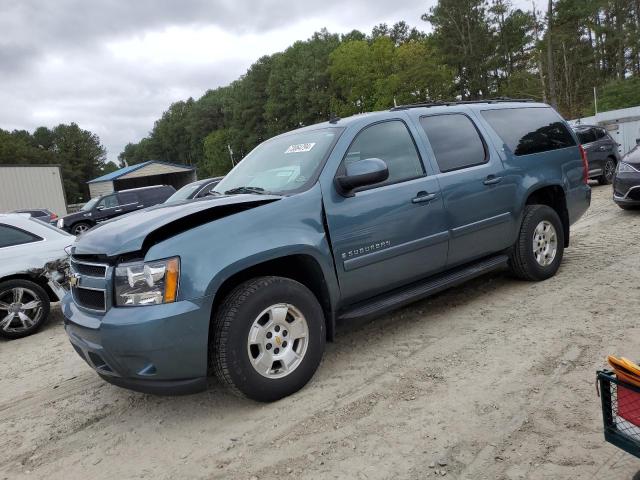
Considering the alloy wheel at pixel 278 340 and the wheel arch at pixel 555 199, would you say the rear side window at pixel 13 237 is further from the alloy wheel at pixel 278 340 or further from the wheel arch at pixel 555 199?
the wheel arch at pixel 555 199

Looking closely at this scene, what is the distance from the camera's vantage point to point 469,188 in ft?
14.6

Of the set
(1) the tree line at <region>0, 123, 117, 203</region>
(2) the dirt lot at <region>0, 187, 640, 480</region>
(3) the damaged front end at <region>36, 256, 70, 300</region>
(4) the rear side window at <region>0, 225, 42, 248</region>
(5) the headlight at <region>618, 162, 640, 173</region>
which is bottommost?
(2) the dirt lot at <region>0, 187, 640, 480</region>

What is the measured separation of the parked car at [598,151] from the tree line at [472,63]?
22155mm

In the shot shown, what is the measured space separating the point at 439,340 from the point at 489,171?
1.69 metres

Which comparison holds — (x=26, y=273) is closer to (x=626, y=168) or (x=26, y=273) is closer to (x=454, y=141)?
(x=454, y=141)

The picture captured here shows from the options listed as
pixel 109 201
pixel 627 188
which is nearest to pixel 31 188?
pixel 109 201

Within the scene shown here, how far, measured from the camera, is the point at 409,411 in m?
3.03

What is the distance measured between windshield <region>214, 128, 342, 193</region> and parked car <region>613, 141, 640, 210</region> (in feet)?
23.2

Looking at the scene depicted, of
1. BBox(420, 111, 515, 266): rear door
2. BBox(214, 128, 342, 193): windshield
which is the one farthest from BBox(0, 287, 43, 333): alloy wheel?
BBox(420, 111, 515, 266): rear door

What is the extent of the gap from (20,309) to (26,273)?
1.42 feet

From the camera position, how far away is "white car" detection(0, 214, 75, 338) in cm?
587

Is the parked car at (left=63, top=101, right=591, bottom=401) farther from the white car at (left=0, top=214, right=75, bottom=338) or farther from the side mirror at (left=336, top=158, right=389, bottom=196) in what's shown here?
the white car at (left=0, top=214, right=75, bottom=338)

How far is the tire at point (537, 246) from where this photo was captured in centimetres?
500

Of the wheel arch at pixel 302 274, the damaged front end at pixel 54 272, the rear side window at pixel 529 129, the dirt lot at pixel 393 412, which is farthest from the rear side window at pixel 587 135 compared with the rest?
the damaged front end at pixel 54 272
